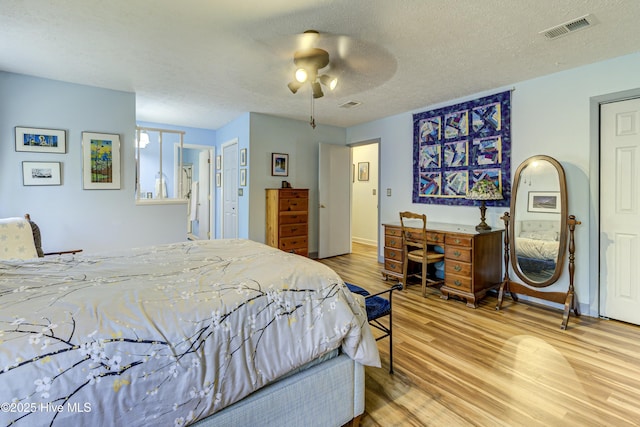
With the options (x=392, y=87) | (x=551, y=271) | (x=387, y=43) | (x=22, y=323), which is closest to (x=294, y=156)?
(x=392, y=87)

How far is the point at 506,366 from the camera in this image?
212 centimetres

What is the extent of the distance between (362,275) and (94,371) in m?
3.80

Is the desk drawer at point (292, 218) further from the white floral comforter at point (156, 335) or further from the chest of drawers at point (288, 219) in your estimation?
the white floral comforter at point (156, 335)

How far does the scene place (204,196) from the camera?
6.75 metres

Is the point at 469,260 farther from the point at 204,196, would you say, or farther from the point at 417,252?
the point at 204,196

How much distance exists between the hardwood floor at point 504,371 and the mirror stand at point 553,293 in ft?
0.38

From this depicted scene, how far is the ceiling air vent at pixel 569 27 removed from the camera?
7.13ft

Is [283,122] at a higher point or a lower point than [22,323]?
higher

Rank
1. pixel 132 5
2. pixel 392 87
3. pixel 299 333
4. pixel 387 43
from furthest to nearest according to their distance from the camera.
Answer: pixel 392 87 < pixel 387 43 < pixel 132 5 < pixel 299 333

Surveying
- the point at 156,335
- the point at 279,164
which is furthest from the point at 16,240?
the point at 279,164

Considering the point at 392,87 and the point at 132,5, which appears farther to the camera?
the point at 392,87

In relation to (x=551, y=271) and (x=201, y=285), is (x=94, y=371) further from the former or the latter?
(x=551, y=271)

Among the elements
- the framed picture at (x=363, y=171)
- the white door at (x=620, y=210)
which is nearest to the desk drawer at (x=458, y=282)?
the white door at (x=620, y=210)

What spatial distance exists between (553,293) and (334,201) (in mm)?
3514
